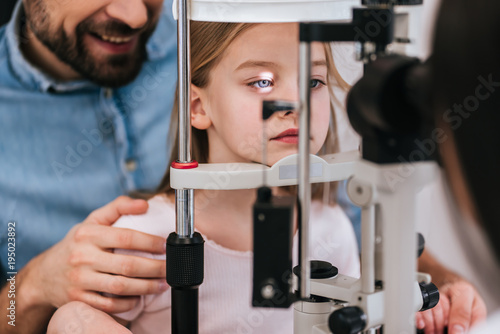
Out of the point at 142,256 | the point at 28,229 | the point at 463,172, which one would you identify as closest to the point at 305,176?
the point at 463,172

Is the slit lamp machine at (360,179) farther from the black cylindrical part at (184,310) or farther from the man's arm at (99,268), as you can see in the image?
the man's arm at (99,268)

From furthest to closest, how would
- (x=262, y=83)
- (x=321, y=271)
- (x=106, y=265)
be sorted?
(x=106, y=265)
(x=262, y=83)
(x=321, y=271)

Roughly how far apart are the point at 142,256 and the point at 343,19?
60 centimetres

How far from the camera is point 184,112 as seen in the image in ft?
3.25

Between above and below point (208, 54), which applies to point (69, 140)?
below

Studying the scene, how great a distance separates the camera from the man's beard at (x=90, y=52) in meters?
1.35

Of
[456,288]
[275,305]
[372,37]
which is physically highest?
[372,37]

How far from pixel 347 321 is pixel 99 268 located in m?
0.60

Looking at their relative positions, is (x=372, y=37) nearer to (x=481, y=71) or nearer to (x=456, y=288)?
(x=481, y=71)

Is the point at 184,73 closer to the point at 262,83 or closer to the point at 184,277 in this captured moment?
the point at 262,83

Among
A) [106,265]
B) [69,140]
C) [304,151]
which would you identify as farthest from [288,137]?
[69,140]

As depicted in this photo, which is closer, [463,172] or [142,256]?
[463,172]

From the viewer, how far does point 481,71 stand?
0.50 m

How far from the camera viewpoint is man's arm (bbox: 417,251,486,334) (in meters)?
1.28
